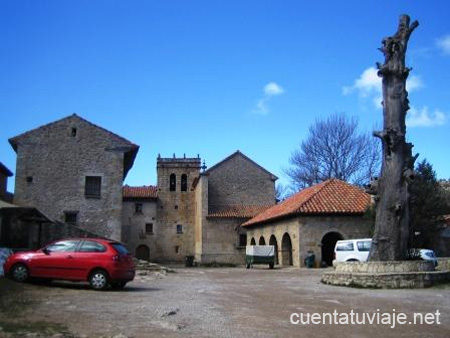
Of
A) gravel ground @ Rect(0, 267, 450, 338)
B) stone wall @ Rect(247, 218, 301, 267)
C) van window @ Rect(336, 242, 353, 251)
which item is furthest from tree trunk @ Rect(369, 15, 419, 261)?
stone wall @ Rect(247, 218, 301, 267)

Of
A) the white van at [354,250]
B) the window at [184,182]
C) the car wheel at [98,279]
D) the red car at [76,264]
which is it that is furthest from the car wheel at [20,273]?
the window at [184,182]

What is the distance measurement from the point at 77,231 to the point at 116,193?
541 cm

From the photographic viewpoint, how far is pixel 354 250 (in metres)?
23.8

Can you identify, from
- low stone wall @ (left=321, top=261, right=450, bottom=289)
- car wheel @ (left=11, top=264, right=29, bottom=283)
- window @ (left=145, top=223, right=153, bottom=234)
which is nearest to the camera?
car wheel @ (left=11, top=264, right=29, bottom=283)

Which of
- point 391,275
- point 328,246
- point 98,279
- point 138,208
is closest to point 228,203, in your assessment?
point 138,208

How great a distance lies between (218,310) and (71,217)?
73.9 feet

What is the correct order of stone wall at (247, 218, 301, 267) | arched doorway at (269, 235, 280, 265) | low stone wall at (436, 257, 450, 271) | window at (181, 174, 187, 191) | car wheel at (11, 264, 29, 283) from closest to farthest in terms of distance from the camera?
car wheel at (11, 264, 29, 283)
low stone wall at (436, 257, 450, 271)
stone wall at (247, 218, 301, 267)
arched doorway at (269, 235, 280, 265)
window at (181, 174, 187, 191)

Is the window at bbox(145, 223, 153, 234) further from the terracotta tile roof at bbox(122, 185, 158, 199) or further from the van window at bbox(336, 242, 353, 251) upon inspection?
the van window at bbox(336, 242, 353, 251)

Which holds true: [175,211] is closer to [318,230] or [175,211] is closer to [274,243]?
[274,243]

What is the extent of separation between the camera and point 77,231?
26.4 meters

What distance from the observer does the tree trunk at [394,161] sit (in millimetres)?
17156

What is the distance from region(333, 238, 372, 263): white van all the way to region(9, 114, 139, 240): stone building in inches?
554

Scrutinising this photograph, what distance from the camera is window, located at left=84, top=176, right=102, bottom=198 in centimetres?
3131

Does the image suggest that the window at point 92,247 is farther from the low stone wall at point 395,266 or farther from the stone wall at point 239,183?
the stone wall at point 239,183
